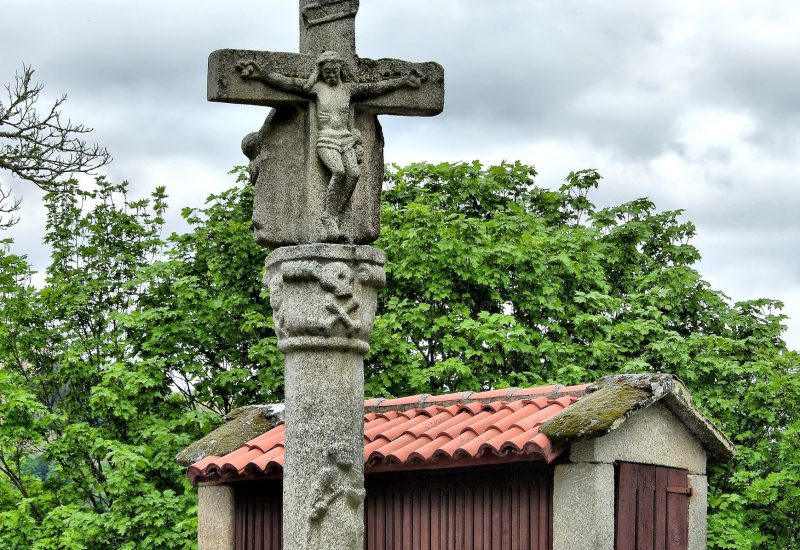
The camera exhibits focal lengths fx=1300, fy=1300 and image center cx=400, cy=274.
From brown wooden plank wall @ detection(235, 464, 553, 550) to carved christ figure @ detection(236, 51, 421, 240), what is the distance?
2.80 meters

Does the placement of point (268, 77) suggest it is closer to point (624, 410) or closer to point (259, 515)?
point (624, 410)

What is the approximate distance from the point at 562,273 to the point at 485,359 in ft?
9.35

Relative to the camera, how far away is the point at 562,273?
2117cm

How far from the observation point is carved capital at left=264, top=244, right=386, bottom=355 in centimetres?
794

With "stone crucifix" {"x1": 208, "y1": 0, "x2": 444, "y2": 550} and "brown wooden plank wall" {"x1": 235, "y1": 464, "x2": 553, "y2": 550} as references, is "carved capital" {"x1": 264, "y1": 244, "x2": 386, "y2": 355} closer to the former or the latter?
"stone crucifix" {"x1": 208, "y1": 0, "x2": 444, "y2": 550}

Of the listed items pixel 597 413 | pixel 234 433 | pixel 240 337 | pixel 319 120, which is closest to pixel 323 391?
pixel 319 120

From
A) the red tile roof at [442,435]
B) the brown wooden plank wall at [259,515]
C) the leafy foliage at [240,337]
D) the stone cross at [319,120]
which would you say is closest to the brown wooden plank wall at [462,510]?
the red tile roof at [442,435]

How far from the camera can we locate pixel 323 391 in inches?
311

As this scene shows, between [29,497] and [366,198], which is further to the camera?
[29,497]

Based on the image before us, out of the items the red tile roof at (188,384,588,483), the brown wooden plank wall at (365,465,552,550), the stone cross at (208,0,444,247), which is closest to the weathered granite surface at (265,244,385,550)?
the stone cross at (208,0,444,247)

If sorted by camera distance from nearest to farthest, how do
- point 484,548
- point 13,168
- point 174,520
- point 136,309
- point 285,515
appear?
point 285,515, point 484,548, point 13,168, point 174,520, point 136,309

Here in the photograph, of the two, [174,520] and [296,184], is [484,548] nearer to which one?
[296,184]

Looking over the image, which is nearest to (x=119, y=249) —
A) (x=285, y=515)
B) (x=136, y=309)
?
(x=136, y=309)

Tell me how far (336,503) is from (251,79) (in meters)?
2.71
